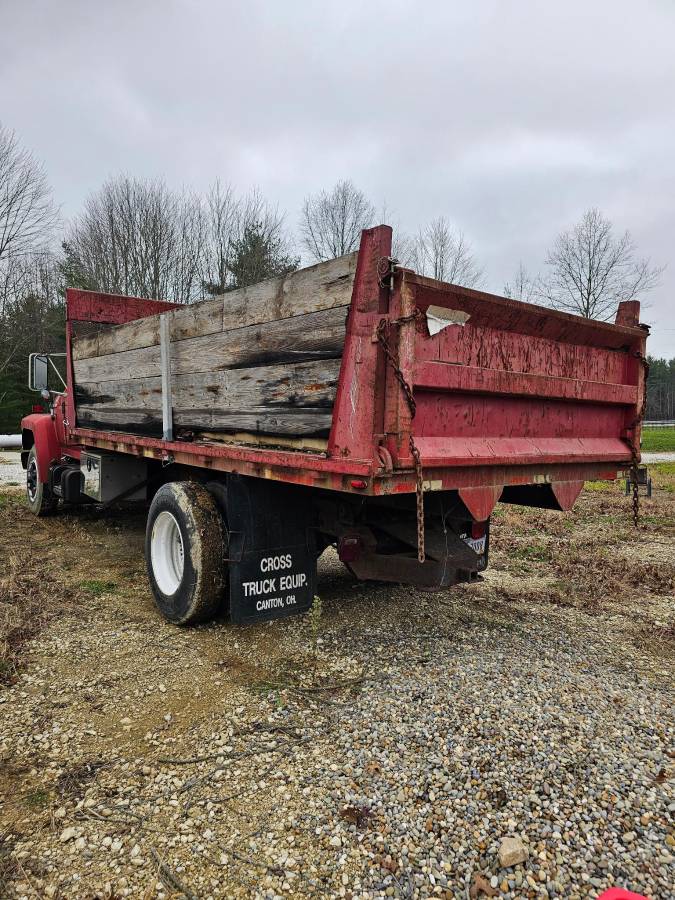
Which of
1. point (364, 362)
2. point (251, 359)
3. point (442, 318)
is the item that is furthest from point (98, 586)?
point (442, 318)

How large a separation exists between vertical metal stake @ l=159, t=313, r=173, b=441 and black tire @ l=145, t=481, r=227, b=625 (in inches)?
17.2

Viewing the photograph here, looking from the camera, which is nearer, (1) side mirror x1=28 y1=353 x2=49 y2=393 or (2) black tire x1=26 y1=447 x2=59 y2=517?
(1) side mirror x1=28 y1=353 x2=49 y2=393

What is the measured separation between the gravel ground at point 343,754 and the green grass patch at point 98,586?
1.00 ft

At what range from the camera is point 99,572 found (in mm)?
5570

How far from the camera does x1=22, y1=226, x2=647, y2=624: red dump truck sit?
9.37 feet

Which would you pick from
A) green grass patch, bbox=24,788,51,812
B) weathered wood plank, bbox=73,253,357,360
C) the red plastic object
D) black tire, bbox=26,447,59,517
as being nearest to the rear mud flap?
weathered wood plank, bbox=73,253,357,360

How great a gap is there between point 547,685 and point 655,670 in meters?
0.82

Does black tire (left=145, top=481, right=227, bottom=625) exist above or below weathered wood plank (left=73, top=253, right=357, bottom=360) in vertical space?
below

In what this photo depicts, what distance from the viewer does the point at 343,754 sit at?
2.65m

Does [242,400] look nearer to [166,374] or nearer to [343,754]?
[166,374]

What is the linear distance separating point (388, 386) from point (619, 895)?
6.74 feet

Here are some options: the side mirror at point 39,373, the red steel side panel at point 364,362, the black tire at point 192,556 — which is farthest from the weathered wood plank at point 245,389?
the side mirror at point 39,373

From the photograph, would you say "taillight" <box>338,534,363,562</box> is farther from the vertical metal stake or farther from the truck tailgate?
the vertical metal stake

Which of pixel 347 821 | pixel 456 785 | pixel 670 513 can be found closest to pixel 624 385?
pixel 456 785
